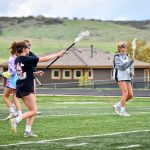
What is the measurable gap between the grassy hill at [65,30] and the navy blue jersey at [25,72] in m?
118

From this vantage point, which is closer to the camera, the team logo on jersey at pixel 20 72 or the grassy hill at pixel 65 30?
the team logo on jersey at pixel 20 72

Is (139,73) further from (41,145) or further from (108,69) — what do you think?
(41,145)

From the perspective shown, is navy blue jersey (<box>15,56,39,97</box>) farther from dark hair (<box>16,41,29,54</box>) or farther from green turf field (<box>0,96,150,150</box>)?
green turf field (<box>0,96,150,150</box>)

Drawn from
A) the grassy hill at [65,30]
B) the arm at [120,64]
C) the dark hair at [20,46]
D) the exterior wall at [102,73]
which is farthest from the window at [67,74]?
the dark hair at [20,46]

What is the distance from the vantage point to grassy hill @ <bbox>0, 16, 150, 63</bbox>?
140562 mm

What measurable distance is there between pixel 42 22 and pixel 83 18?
42.8ft

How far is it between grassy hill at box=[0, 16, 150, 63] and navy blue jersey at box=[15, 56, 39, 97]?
387 ft

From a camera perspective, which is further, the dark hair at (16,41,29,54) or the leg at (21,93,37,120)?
the leg at (21,93,37,120)

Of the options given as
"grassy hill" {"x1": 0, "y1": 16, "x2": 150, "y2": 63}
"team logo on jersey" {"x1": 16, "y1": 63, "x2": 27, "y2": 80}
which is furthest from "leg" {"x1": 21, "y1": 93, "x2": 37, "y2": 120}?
"grassy hill" {"x1": 0, "y1": 16, "x2": 150, "y2": 63}

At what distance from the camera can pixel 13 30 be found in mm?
161250

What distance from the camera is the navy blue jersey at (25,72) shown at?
11.1 meters

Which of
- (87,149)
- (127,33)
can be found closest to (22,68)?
(87,149)

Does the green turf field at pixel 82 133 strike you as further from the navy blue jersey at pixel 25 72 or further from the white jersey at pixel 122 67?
the white jersey at pixel 122 67

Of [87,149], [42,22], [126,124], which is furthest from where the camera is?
[42,22]
